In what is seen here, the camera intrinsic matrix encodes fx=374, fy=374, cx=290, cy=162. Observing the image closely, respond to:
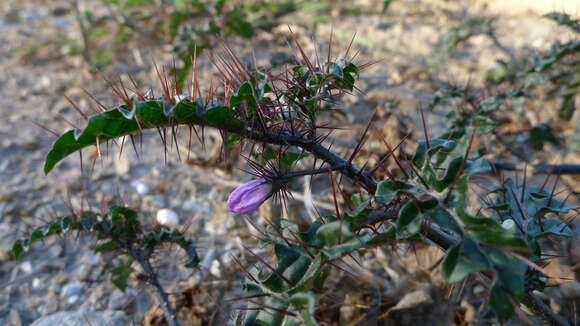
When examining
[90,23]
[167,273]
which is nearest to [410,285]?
[167,273]

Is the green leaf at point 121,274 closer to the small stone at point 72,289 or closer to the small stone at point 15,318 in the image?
the small stone at point 72,289

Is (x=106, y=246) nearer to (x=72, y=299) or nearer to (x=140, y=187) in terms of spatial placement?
(x=72, y=299)

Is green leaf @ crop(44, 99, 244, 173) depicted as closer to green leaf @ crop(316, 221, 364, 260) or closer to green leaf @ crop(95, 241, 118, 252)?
green leaf @ crop(316, 221, 364, 260)

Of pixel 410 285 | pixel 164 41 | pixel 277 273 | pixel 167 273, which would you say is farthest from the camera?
pixel 164 41

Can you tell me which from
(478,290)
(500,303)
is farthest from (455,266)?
(478,290)

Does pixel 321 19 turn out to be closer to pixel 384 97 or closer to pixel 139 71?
pixel 384 97

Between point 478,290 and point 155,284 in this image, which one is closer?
point 155,284
